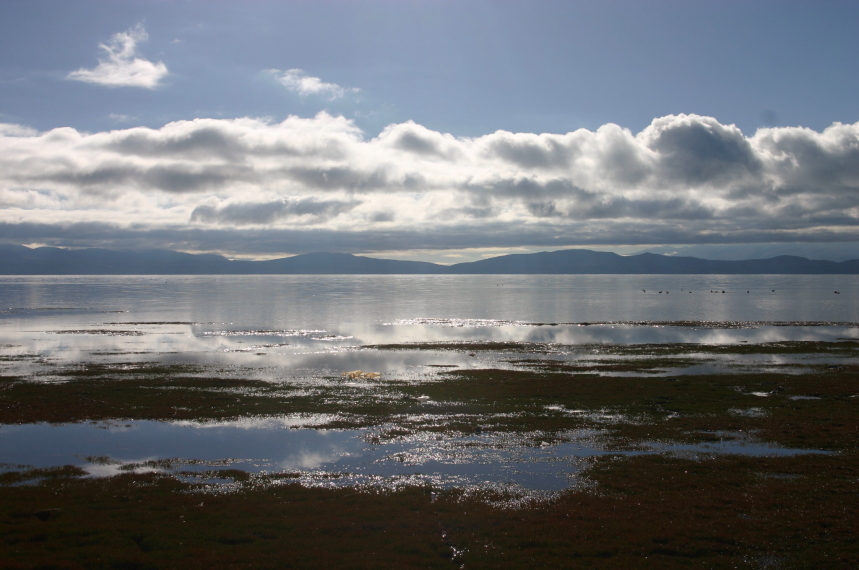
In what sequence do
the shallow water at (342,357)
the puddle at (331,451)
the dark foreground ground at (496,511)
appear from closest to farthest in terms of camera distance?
the dark foreground ground at (496,511) < the puddle at (331,451) < the shallow water at (342,357)

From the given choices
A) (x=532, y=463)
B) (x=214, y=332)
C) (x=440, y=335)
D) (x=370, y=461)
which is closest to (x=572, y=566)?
(x=532, y=463)

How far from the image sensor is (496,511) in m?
16.7

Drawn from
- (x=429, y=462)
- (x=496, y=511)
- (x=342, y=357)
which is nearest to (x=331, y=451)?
(x=429, y=462)

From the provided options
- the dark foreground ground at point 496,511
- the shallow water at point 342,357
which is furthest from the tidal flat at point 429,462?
the shallow water at point 342,357

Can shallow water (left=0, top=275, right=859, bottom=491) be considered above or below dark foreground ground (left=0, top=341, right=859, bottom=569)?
below

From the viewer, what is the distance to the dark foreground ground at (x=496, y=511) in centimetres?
1377

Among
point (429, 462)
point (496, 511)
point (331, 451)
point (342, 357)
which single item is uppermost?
point (496, 511)

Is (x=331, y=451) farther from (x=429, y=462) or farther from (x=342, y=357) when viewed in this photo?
(x=342, y=357)

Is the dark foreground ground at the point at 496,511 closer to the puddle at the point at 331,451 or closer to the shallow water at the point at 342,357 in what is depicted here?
the puddle at the point at 331,451

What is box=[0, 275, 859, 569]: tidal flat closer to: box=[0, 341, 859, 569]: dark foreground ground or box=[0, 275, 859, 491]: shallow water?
box=[0, 341, 859, 569]: dark foreground ground

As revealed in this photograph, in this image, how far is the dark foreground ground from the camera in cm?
1377

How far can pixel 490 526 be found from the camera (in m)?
15.6

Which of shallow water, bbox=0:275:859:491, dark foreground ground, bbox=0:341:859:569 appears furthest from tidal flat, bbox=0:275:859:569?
shallow water, bbox=0:275:859:491

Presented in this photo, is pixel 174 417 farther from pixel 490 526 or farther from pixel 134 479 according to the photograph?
pixel 490 526
